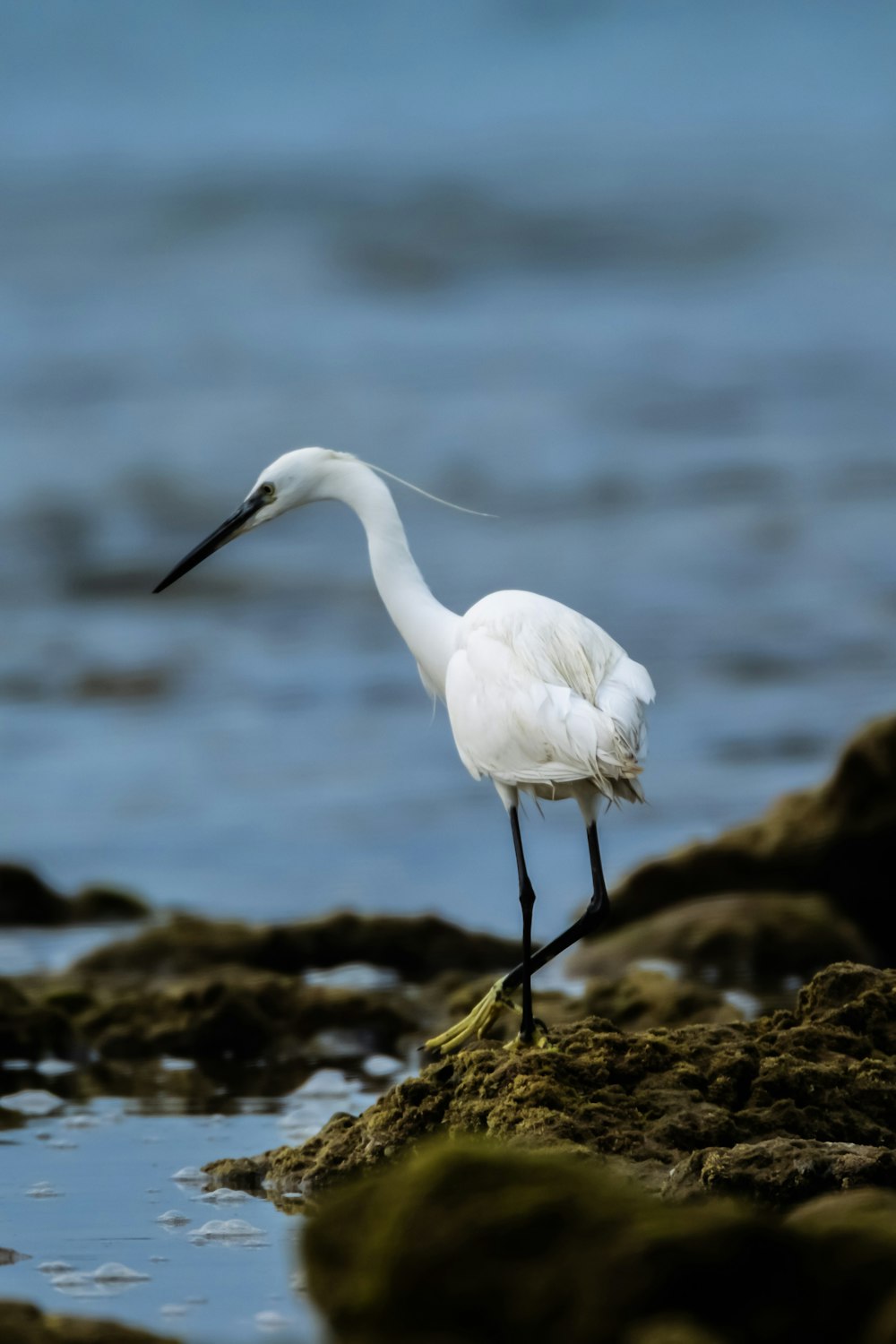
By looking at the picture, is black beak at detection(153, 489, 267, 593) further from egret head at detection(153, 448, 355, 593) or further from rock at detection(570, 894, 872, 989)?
rock at detection(570, 894, 872, 989)

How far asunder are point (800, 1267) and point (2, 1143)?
4305 mm

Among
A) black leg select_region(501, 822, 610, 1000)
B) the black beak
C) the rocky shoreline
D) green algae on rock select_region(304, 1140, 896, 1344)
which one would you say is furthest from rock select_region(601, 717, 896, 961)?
green algae on rock select_region(304, 1140, 896, 1344)

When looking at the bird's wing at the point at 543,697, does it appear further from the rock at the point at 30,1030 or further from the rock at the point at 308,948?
the rock at the point at 308,948

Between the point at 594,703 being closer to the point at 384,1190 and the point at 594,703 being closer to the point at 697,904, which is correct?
the point at 384,1190

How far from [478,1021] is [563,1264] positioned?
10.8 feet

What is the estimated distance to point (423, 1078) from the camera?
5.50 m

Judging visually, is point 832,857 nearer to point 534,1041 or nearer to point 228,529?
point 228,529

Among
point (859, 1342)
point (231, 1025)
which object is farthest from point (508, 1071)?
point (231, 1025)

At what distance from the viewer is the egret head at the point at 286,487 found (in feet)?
22.9

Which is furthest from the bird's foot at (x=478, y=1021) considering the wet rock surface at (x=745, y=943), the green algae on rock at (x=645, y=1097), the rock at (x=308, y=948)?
the rock at (x=308, y=948)

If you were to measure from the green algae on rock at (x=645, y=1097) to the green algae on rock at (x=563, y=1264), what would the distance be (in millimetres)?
1794

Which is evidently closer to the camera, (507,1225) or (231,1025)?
(507,1225)

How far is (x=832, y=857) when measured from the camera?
11453mm

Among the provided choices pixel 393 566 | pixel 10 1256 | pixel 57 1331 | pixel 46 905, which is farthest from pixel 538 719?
pixel 46 905
